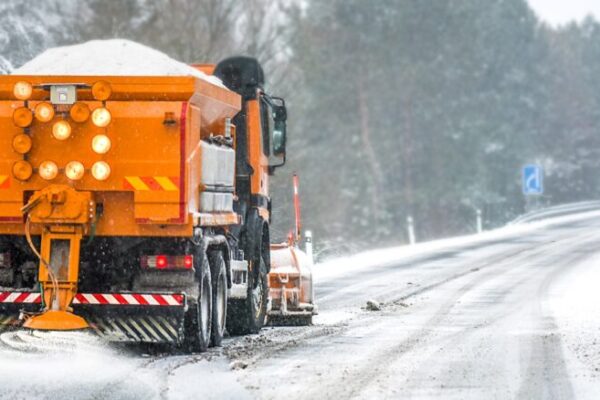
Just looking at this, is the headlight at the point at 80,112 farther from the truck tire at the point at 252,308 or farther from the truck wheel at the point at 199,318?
the truck tire at the point at 252,308

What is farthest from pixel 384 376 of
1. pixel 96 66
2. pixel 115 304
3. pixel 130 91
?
pixel 96 66

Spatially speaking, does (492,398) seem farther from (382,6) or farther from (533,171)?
(382,6)

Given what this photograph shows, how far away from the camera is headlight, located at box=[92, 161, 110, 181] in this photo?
11453mm

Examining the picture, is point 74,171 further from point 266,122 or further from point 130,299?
point 266,122

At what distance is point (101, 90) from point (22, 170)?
96cm

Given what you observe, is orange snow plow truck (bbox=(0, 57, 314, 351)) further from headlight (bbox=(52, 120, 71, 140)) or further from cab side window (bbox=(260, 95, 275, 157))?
cab side window (bbox=(260, 95, 275, 157))

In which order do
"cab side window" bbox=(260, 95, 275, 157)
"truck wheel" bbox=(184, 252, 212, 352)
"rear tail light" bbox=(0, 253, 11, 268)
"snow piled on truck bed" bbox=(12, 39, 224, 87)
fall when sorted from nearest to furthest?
"rear tail light" bbox=(0, 253, 11, 268)
"truck wheel" bbox=(184, 252, 212, 352)
"snow piled on truck bed" bbox=(12, 39, 224, 87)
"cab side window" bbox=(260, 95, 275, 157)

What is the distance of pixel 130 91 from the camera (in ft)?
38.3

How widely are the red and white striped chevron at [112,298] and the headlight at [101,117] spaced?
1465mm

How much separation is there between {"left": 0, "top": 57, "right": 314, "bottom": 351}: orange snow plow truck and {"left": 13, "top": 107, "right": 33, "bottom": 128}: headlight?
0.01m

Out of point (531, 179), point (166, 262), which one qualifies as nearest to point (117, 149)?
point (166, 262)

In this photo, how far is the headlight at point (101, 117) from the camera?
11.5m

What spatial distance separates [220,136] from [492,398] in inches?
205

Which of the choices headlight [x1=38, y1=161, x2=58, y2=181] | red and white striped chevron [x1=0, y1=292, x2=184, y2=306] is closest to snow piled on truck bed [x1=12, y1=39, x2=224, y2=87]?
headlight [x1=38, y1=161, x2=58, y2=181]
